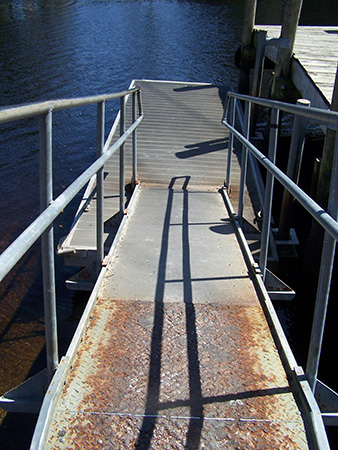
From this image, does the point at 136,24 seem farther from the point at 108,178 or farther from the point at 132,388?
the point at 132,388

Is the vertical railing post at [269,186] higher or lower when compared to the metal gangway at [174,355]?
higher

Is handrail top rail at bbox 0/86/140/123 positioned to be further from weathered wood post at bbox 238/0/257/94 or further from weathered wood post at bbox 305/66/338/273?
weathered wood post at bbox 238/0/257/94

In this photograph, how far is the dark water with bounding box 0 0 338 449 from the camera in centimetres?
525

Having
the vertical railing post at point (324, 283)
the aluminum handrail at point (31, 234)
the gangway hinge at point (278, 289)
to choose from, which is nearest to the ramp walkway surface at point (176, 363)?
the vertical railing post at point (324, 283)

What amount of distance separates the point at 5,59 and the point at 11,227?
9.69 m

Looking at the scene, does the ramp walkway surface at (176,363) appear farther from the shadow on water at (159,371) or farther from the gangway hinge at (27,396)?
the gangway hinge at (27,396)

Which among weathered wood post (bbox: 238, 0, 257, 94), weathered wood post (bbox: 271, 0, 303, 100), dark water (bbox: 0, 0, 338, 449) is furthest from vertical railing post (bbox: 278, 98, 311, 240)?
weathered wood post (bbox: 238, 0, 257, 94)

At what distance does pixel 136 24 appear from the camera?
21.1 m

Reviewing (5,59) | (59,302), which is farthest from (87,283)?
(5,59)

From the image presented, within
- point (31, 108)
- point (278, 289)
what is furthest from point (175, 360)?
point (278, 289)

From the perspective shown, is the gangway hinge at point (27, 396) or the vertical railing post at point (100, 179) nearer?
the gangway hinge at point (27, 396)

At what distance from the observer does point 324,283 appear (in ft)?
5.90

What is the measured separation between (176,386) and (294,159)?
3890mm

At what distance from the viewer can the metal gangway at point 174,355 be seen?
179 centimetres
